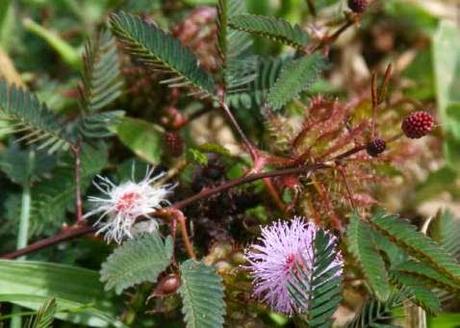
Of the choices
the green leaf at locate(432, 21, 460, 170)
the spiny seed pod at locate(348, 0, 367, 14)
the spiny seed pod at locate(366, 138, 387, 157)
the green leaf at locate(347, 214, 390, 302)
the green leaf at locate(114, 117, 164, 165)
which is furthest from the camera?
the green leaf at locate(432, 21, 460, 170)

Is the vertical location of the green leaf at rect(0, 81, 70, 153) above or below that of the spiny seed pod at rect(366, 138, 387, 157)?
above

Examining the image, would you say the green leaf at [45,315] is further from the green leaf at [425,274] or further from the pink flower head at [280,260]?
the green leaf at [425,274]

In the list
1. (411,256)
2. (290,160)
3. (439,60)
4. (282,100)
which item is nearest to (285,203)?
(290,160)

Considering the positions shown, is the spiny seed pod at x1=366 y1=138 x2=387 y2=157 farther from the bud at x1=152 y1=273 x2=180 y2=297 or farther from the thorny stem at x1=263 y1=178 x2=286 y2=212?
the bud at x1=152 y1=273 x2=180 y2=297

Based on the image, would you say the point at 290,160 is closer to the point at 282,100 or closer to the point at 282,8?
the point at 282,100

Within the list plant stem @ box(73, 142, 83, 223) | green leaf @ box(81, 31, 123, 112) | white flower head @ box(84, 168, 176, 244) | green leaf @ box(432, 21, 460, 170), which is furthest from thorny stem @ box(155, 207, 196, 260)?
green leaf @ box(432, 21, 460, 170)
